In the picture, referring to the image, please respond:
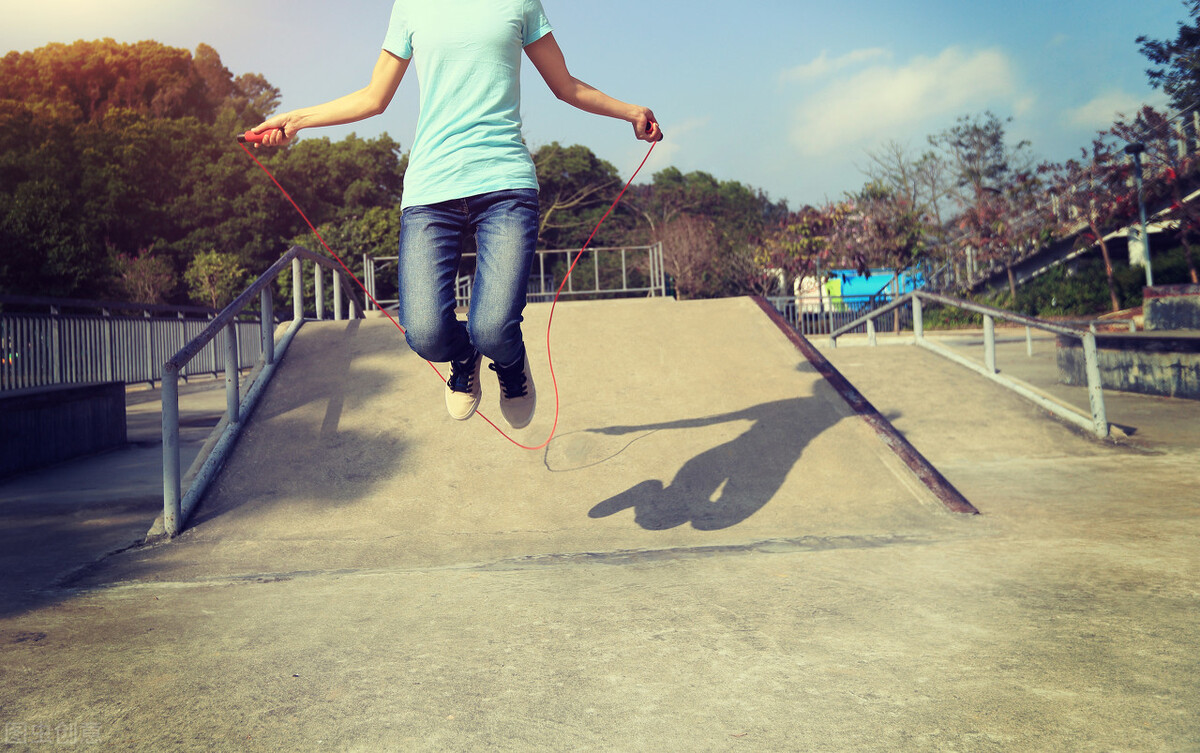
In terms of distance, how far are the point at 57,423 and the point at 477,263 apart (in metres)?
6.09

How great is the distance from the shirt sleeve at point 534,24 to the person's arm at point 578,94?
22mm

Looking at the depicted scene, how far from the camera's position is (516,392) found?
380 cm

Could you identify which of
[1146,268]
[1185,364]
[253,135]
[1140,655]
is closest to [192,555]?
[253,135]

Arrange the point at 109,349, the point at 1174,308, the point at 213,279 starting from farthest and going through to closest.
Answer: the point at 213,279 → the point at 109,349 → the point at 1174,308

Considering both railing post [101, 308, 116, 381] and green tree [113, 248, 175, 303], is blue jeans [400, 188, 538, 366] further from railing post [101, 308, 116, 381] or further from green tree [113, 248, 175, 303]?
green tree [113, 248, 175, 303]

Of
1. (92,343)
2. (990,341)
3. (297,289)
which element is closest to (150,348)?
(92,343)

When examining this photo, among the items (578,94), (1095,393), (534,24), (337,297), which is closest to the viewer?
(534,24)

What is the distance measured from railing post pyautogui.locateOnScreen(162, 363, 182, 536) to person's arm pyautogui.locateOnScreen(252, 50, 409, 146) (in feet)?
5.58

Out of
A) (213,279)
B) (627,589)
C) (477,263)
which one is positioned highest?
(213,279)

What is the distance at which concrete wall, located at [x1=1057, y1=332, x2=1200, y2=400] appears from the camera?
877cm

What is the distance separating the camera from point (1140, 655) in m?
2.32

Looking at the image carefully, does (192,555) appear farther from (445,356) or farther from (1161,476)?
(1161,476)

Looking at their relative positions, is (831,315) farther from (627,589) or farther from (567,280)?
(627,589)

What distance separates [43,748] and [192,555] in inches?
86.5
